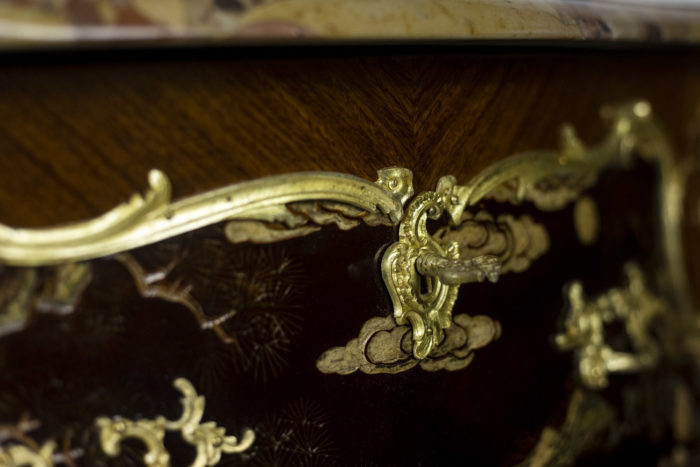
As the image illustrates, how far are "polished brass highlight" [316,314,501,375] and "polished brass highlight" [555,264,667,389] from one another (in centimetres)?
10

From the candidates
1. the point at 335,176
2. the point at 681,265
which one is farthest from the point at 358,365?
the point at 681,265

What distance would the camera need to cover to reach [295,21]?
1.04 ft

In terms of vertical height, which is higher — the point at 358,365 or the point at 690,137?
the point at 690,137

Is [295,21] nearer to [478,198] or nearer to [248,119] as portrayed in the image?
[248,119]

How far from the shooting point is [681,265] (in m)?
0.65

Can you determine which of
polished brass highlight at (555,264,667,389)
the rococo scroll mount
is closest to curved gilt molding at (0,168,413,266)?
the rococo scroll mount

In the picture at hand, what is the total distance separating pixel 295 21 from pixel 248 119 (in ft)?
0.21

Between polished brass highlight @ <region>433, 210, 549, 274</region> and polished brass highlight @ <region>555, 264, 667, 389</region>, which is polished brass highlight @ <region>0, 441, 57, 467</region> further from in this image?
polished brass highlight @ <region>555, 264, 667, 389</region>

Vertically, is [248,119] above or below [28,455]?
above

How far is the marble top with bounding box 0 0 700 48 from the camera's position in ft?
0.85

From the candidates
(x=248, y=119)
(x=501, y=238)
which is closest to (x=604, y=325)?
(x=501, y=238)

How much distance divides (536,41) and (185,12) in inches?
9.2

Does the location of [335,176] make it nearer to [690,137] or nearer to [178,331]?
[178,331]

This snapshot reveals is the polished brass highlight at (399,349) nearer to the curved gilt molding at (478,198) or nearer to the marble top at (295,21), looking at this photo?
the curved gilt molding at (478,198)
